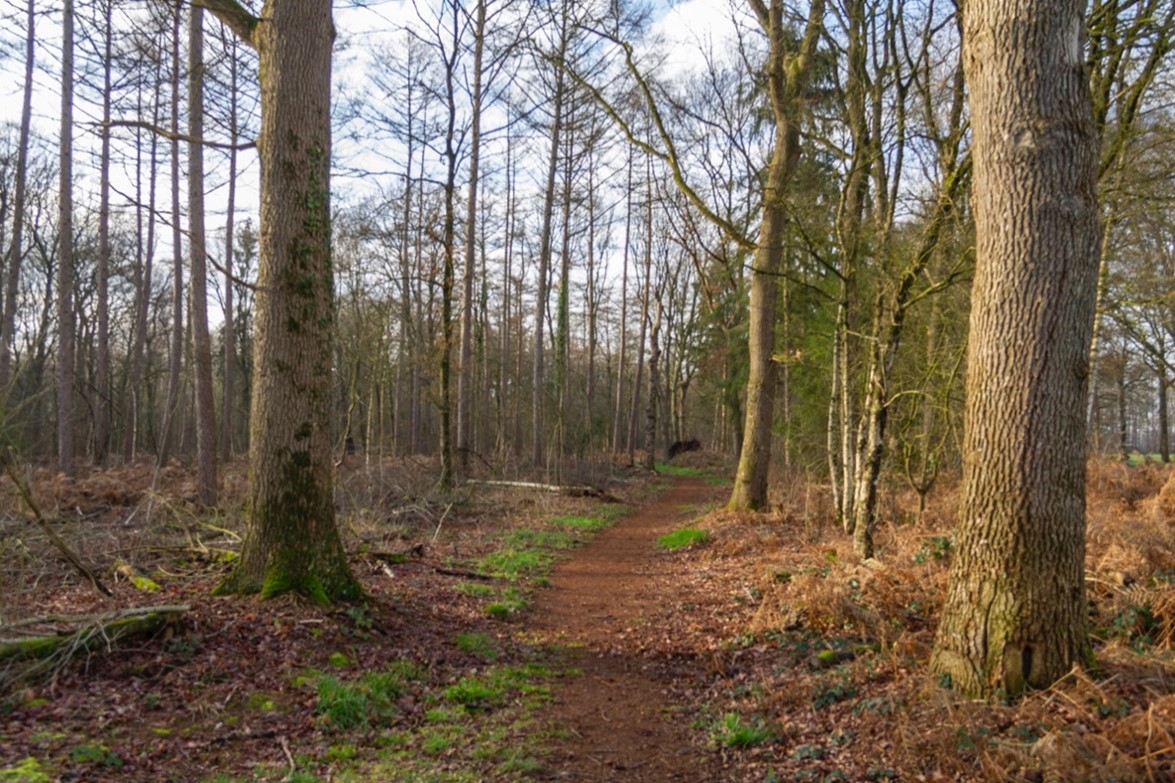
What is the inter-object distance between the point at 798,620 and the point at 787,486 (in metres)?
9.13

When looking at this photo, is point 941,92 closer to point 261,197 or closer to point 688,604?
point 688,604

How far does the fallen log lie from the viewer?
15.6ft

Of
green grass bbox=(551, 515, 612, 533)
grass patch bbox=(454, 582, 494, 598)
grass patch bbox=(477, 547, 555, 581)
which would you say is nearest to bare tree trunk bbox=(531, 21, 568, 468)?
green grass bbox=(551, 515, 612, 533)

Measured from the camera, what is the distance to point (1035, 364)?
14.1ft

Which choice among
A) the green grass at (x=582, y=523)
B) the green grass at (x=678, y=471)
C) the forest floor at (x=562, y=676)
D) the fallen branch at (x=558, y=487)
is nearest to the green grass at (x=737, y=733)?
the forest floor at (x=562, y=676)

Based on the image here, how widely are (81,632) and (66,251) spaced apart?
1357 cm

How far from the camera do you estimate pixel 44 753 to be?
3.86m

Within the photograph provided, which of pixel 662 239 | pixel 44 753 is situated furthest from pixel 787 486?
pixel 662 239

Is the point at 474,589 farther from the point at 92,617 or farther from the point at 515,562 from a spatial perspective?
the point at 92,617

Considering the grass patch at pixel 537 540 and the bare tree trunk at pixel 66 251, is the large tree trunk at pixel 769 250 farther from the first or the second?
the bare tree trunk at pixel 66 251

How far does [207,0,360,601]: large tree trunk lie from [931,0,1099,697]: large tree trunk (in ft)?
16.7

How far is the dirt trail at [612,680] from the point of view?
14.9 ft

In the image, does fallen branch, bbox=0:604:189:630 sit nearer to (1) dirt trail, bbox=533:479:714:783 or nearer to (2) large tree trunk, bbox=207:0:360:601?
(2) large tree trunk, bbox=207:0:360:601

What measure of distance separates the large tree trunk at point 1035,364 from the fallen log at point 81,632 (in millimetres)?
5355
